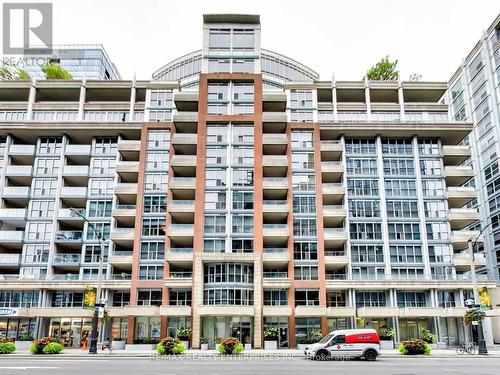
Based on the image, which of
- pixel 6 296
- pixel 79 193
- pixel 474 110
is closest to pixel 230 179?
pixel 79 193

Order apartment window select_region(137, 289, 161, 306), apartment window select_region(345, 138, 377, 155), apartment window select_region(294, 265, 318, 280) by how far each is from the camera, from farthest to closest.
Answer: apartment window select_region(345, 138, 377, 155), apartment window select_region(294, 265, 318, 280), apartment window select_region(137, 289, 161, 306)

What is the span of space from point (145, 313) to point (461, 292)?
37990 millimetres

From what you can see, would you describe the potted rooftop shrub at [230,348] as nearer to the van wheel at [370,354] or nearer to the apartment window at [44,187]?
the van wheel at [370,354]

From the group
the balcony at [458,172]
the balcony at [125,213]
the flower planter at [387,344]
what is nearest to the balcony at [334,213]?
the balcony at [458,172]

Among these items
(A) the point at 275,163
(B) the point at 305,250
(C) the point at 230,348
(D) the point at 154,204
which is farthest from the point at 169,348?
(A) the point at 275,163

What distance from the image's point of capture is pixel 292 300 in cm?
5184

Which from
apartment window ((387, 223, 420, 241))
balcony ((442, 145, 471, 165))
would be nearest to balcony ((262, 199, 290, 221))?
apartment window ((387, 223, 420, 241))

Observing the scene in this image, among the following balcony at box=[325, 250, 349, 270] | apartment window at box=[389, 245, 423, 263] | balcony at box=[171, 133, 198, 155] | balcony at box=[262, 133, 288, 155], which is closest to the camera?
balcony at box=[325, 250, 349, 270]

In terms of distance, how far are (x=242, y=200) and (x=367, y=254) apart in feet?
57.3

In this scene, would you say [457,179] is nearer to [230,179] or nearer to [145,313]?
[230,179]

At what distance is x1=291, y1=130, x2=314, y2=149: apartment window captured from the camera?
59.4m

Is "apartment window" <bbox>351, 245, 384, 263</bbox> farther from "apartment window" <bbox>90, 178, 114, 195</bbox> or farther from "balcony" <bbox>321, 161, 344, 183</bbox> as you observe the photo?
"apartment window" <bbox>90, 178, 114, 195</bbox>

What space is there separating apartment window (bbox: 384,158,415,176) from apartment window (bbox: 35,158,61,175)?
146 feet

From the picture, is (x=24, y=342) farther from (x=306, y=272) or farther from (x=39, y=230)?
(x=306, y=272)
